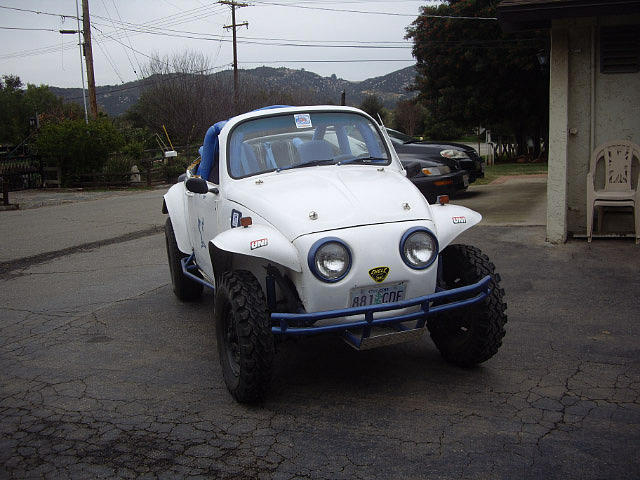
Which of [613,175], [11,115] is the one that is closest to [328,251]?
[613,175]

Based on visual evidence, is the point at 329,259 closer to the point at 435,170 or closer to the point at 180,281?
the point at 180,281

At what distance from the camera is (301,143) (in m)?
5.51

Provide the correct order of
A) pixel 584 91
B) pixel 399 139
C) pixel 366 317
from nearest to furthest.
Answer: pixel 366 317, pixel 584 91, pixel 399 139

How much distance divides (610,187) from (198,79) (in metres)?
41.1

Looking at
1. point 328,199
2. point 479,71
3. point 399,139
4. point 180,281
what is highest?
point 479,71

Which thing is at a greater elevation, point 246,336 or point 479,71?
point 479,71

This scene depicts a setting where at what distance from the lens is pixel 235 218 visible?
504cm

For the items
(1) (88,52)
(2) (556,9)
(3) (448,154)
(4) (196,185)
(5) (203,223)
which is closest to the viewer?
(4) (196,185)

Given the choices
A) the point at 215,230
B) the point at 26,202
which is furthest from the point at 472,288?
the point at 26,202

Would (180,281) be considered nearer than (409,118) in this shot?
Yes

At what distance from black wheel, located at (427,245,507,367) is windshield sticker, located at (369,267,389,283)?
0.69 metres

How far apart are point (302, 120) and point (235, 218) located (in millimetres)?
1069

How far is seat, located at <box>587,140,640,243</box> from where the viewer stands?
29.0 feet

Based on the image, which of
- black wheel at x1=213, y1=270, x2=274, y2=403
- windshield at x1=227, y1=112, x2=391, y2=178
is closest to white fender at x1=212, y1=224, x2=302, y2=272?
black wheel at x1=213, y1=270, x2=274, y2=403
